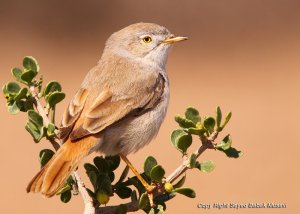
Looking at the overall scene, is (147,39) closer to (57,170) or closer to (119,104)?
(119,104)

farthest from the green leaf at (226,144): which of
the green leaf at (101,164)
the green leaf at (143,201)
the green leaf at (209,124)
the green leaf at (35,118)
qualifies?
the green leaf at (35,118)

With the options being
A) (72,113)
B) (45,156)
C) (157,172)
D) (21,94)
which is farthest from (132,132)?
(157,172)

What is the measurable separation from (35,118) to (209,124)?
83 cm

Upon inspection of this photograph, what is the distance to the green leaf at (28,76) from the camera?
11.7ft

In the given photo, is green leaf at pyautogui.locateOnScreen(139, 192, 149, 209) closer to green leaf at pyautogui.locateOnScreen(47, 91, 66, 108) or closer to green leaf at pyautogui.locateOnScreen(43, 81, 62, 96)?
green leaf at pyautogui.locateOnScreen(47, 91, 66, 108)

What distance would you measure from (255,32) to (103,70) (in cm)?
1112

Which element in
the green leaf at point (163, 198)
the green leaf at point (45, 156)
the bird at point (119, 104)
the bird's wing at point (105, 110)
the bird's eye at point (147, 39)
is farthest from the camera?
the bird's eye at point (147, 39)

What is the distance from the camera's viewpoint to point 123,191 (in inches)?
140

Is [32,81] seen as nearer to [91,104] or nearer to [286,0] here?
[91,104]

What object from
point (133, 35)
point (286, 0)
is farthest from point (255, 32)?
point (133, 35)

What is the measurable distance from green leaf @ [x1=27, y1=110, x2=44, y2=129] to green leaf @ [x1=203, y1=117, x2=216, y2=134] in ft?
2.60

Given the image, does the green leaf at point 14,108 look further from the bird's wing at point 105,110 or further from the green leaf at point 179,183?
the green leaf at point 179,183

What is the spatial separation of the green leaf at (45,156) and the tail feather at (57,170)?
0.04 metres

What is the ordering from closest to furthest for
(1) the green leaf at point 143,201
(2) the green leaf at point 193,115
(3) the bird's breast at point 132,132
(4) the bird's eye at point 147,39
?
(1) the green leaf at point 143,201, (2) the green leaf at point 193,115, (3) the bird's breast at point 132,132, (4) the bird's eye at point 147,39
